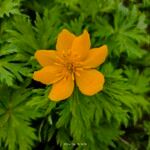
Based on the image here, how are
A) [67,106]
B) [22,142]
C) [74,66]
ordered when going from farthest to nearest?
[22,142], [67,106], [74,66]

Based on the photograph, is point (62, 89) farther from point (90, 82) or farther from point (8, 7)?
point (8, 7)

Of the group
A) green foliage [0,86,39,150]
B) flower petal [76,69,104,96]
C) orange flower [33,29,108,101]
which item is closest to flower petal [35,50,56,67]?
orange flower [33,29,108,101]

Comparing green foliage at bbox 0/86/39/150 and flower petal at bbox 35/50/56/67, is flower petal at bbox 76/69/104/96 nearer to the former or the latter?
flower petal at bbox 35/50/56/67

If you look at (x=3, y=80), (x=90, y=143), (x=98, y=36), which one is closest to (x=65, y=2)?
(x=98, y=36)

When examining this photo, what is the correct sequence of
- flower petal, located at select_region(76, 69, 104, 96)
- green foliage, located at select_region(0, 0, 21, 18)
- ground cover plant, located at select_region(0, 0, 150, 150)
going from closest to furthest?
1. flower petal, located at select_region(76, 69, 104, 96)
2. ground cover plant, located at select_region(0, 0, 150, 150)
3. green foliage, located at select_region(0, 0, 21, 18)

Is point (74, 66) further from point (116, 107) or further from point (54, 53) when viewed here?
point (116, 107)

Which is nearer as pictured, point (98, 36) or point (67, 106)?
point (67, 106)

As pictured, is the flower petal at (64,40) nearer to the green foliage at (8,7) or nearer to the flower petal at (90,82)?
the flower petal at (90,82)
